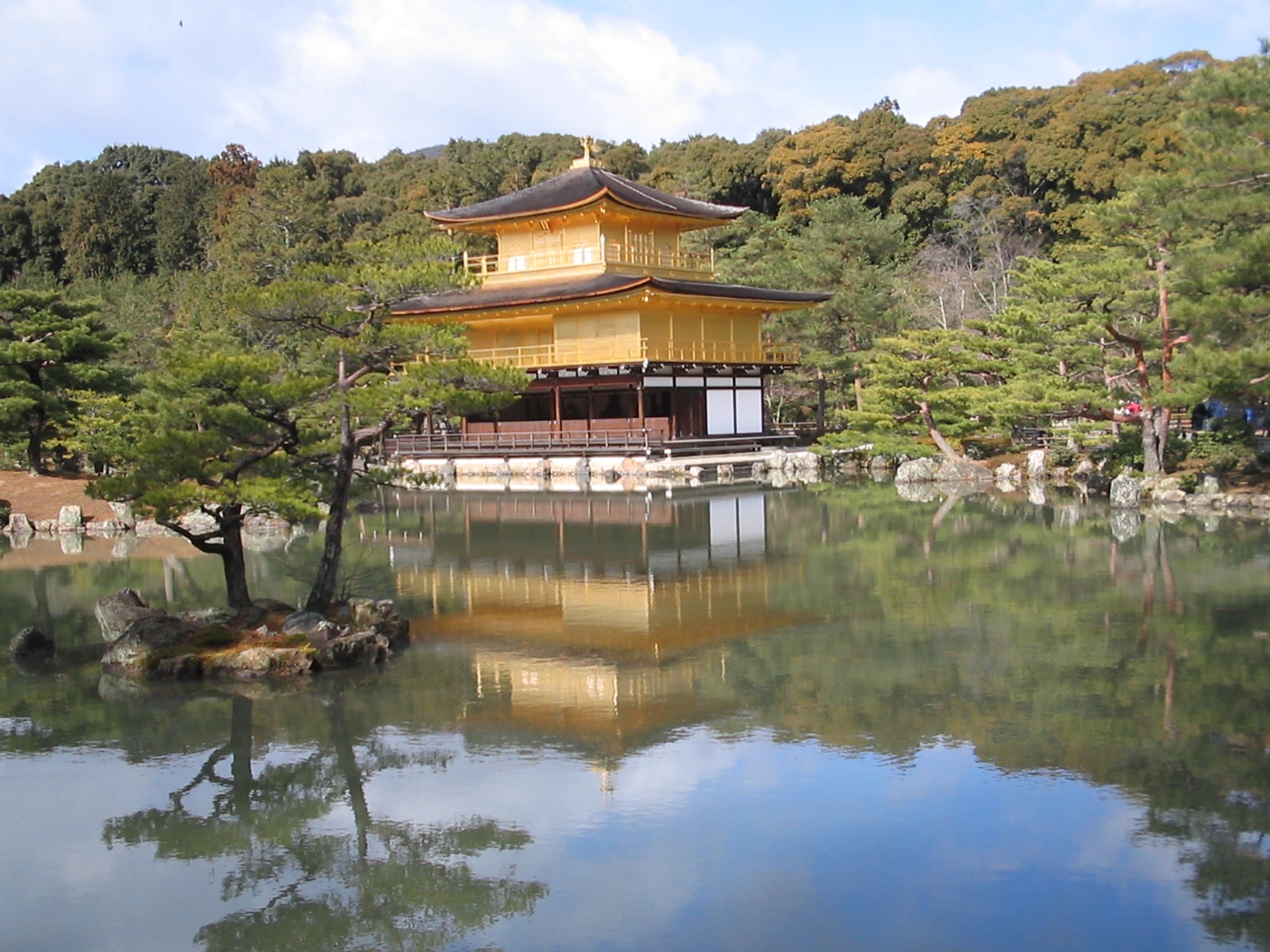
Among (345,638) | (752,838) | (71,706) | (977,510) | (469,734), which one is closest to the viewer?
(752,838)

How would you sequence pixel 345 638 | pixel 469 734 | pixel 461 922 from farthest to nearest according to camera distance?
1. pixel 345 638
2. pixel 469 734
3. pixel 461 922

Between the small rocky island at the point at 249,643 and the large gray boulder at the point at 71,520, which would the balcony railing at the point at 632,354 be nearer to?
the large gray boulder at the point at 71,520

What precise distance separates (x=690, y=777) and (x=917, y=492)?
16.6 m

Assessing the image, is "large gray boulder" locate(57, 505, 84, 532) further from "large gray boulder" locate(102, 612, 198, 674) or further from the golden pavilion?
"large gray boulder" locate(102, 612, 198, 674)

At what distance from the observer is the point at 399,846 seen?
20.2ft

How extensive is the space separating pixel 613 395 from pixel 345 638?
21154 mm

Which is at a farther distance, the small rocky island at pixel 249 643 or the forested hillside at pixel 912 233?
the forested hillside at pixel 912 233

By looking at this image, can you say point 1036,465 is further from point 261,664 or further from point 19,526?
point 19,526

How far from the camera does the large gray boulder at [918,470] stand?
80.8ft

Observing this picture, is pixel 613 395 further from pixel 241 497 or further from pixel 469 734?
pixel 469 734

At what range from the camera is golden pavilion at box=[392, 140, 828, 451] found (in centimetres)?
2870

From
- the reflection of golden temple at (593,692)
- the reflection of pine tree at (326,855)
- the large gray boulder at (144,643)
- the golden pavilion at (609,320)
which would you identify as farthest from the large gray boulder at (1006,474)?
the reflection of pine tree at (326,855)

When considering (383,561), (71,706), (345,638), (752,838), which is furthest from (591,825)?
(383,561)

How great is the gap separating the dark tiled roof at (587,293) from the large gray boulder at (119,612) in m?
17.6
